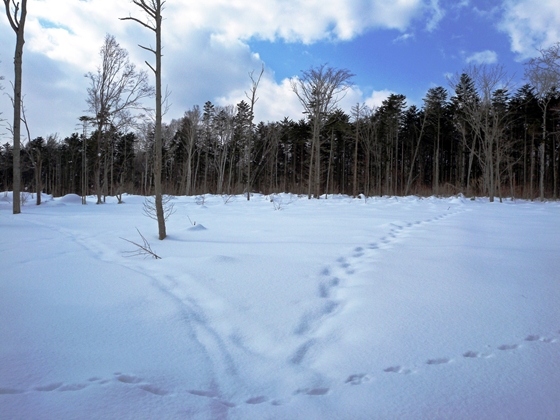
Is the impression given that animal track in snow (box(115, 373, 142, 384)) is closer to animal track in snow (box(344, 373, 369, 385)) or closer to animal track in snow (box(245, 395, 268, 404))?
animal track in snow (box(245, 395, 268, 404))

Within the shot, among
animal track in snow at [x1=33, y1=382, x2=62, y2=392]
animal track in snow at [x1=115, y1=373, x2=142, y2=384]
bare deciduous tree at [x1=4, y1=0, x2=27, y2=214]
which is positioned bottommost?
animal track in snow at [x1=115, y1=373, x2=142, y2=384]

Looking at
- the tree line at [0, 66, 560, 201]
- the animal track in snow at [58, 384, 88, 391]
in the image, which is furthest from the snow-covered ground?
the tree line at [0, 66, 560, 201]

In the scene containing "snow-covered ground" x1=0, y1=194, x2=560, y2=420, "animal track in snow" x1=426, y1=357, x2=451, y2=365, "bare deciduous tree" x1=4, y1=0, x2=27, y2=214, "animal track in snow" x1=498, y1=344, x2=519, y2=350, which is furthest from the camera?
"bare deciduous tree" x1=4, y1=0, x2=27, y2=214

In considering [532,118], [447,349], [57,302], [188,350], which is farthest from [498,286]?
[532,118]

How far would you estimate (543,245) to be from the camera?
13.9ft

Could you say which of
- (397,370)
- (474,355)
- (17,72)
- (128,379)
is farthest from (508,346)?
(17,72)

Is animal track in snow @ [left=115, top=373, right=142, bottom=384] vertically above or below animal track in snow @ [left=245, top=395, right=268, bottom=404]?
above

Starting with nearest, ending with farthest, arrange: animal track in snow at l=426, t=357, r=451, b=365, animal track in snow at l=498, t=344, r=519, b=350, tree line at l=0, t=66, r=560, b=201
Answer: animal track in snow at l=426, t=357, r=451, b=365 → animal track in snow at l=498, t=344, r=519, b=350 → tree line at l=0, t=66, r=560, b=201

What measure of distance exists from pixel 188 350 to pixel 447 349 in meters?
1.41

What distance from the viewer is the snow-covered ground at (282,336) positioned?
1.37m

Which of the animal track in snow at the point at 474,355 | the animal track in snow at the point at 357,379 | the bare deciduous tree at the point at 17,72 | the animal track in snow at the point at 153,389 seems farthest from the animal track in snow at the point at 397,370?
the bare deciduous tree at the point at 17,72

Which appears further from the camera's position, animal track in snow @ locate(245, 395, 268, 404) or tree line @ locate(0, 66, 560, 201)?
tree line @ locate(0, 66, 560, 201)

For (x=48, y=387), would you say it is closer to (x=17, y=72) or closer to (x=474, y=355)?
(x=474, y=355)

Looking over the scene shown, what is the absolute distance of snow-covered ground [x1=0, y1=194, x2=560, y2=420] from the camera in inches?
54.1
